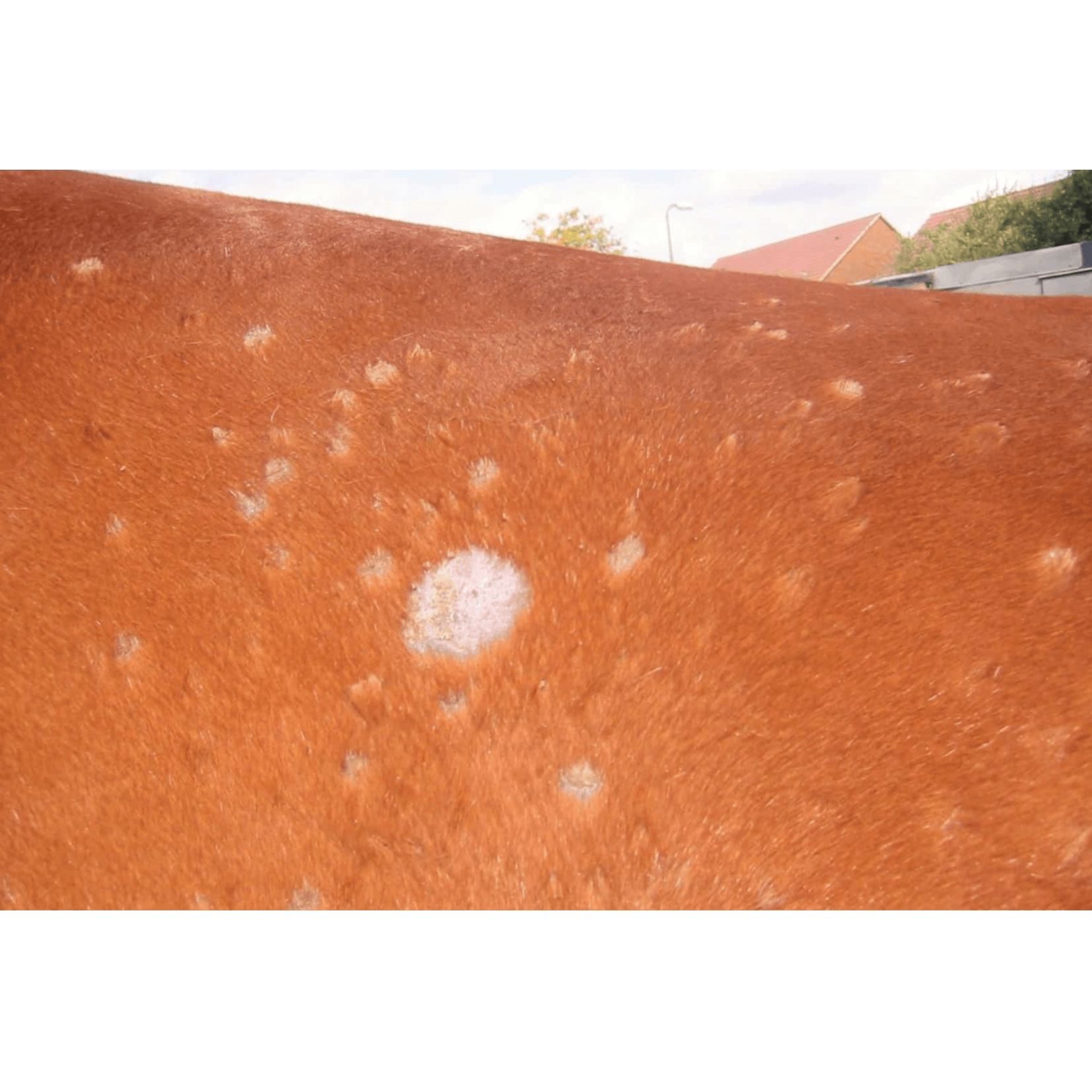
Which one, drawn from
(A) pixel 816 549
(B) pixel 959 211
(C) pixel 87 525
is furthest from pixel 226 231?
(B) pixel 959 211

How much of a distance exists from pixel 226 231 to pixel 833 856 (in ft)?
4.47

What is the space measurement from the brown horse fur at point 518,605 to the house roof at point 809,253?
17.1 meters

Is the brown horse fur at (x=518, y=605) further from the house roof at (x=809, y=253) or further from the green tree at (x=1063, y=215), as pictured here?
the house roof at (x=809, y=253)

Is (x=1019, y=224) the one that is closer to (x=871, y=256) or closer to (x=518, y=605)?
(x=871, y=256)

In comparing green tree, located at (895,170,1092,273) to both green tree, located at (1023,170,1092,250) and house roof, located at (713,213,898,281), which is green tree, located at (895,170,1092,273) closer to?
green tree, located at (1023,170,1092,250)

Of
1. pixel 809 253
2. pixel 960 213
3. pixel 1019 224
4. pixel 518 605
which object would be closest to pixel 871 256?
pixel 809 253

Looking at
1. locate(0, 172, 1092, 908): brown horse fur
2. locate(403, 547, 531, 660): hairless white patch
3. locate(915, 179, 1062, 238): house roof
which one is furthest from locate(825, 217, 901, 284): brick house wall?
locate(403, 547, 531, 660): hairless white patch

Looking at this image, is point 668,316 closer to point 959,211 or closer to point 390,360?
point 390,360

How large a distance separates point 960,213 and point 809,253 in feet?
10.3

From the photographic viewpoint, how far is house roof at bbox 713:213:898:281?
57.6ft

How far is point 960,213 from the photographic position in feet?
52.8

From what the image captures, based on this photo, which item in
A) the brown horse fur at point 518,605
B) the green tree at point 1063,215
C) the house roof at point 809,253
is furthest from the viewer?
the house roof at point 809,253

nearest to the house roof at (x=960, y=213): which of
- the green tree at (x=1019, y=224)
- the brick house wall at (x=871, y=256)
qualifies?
the green tree at (x=1019, y=224)

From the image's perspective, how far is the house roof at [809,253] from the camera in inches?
691
